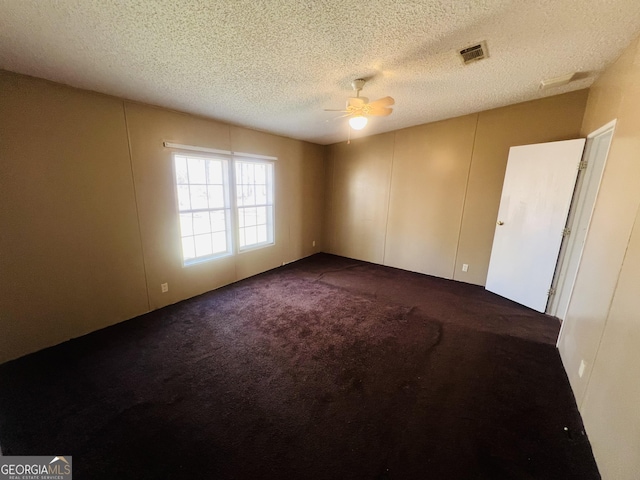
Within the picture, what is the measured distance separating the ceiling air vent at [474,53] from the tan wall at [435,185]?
1.84 metres

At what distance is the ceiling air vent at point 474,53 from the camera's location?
1.84 meters

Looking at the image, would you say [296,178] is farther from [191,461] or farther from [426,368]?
[191,461]

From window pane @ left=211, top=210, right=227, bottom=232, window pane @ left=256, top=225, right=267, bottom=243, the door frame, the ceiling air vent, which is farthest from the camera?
window pane @ left=256, top=225, right=267, bottom=243

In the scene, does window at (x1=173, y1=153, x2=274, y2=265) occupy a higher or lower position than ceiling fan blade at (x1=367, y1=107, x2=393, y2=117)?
lower

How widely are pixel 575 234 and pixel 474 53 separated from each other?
2.32 metres

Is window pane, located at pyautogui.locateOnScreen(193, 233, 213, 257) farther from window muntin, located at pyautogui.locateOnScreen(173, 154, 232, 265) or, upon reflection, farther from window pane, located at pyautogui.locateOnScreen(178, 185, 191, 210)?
window pane, located at pyautogui.locateOnScreen(178, 185, 191, 210)

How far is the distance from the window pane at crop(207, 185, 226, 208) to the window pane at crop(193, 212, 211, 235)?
174mm

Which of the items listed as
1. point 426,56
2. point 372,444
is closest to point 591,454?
point 372,444

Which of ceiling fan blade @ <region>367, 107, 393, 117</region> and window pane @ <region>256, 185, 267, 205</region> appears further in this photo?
window pane @ <region>256, 185, 267, 205</region>

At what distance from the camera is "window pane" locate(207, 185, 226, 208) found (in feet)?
11.4

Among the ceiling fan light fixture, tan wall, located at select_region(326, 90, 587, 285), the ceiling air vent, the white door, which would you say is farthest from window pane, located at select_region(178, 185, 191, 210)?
the white door

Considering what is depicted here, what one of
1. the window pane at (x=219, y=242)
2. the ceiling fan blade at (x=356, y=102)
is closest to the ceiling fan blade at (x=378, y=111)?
the ceiling fan blade at (x=356, y=102)

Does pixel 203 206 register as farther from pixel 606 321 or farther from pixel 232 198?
pixel 606 321

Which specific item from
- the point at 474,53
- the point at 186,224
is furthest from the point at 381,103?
the point at 186,224
